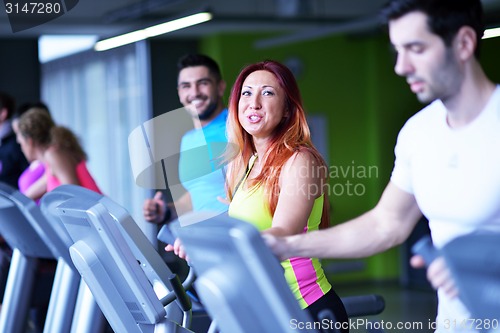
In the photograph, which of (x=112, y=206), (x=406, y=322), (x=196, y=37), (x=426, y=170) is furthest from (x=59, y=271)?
(x=196, y=37)

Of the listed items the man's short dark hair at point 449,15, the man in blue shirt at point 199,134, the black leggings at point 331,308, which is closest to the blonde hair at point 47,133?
the man in blue shirt at point 199,134

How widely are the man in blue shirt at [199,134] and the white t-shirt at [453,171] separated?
1111 mm

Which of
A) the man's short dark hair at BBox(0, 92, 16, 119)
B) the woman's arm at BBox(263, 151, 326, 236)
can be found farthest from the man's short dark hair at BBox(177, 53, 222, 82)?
the man's short dark hair at BBox(0, 92, 16, 119)

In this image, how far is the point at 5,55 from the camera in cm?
873

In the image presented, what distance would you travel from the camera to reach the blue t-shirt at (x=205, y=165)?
3178 millimetres

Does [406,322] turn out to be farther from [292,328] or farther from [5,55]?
[292,328]

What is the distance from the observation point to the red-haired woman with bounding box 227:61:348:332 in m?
2.36

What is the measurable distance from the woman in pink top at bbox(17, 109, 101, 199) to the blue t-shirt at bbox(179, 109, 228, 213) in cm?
84

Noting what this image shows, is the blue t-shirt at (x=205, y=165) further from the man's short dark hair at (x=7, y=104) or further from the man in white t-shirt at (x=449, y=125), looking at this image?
the man's short dark hair at (x=7, y=104)

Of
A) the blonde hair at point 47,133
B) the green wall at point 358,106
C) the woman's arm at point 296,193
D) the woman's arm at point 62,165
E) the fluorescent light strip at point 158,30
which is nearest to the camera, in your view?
the woman's arm at point 296,193

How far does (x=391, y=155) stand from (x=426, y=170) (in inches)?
328

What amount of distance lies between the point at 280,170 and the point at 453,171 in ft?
2.39

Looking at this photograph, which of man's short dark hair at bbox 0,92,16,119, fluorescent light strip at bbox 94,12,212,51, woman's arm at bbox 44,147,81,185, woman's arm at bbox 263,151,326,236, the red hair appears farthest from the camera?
fluorescent light strip at bbox 94,12,212,51

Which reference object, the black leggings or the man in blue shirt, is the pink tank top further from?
the black leggings
